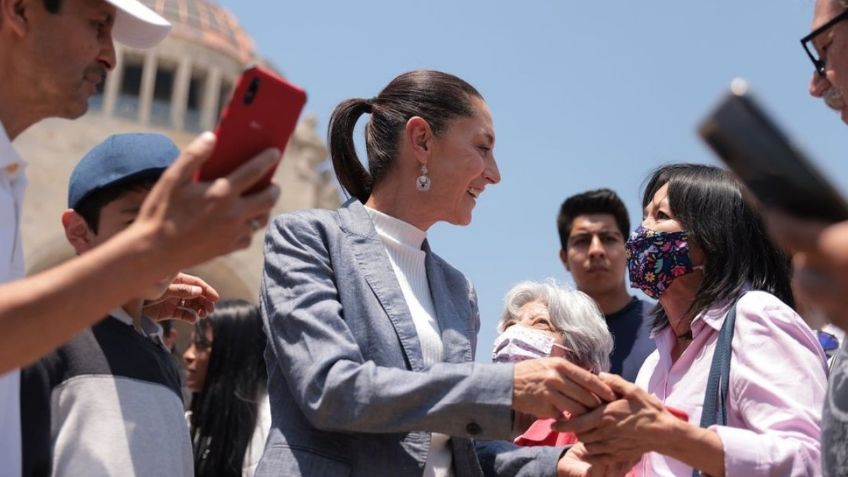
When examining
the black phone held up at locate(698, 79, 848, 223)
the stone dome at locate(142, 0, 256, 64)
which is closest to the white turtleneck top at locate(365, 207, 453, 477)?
the black phone held up at locate(698, 79, 848, 223)

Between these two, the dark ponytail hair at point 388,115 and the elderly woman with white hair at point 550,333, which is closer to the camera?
the dark ponytail hair at point 388,115

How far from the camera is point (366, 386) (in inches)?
121

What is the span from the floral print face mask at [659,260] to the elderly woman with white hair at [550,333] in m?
0.59

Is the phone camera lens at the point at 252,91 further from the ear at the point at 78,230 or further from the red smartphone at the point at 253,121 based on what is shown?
the ear at the point at 78,230

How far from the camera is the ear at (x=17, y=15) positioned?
259cm

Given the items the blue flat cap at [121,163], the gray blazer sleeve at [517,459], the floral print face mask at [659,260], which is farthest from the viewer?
the floral print face mask at [659,260]

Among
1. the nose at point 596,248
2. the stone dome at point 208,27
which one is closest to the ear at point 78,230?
the nose at point 596,248

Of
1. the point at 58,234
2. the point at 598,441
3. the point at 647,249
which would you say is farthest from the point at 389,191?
the point at 58,234

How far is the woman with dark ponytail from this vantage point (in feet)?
10.1

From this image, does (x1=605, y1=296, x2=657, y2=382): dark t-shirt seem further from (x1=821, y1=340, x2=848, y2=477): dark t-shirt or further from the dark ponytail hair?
(x1=821, y1=340, x2=848, y2=477): dark t-shirt

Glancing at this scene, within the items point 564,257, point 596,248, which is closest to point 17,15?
point 596,248

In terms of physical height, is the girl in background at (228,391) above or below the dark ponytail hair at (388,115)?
below

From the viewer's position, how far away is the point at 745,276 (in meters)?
3.96

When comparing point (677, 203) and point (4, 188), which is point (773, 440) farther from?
point (4, 188)
